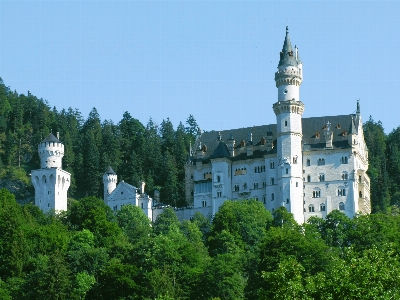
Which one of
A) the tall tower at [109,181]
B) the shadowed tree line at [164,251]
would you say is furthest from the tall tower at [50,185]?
the shadowed tree line at [164,251]

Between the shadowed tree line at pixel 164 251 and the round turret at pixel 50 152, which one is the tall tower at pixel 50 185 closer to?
the round turret at pixel 50 152

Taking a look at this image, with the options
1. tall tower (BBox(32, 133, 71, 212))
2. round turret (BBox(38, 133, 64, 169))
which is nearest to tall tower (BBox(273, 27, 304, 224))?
tall tower (BBox(32, 133, 71, 212))

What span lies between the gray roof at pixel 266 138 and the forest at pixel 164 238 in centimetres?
807

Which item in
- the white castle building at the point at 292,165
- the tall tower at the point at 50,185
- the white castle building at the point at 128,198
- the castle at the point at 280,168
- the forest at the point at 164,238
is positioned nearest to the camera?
the forest at the point at 164,238

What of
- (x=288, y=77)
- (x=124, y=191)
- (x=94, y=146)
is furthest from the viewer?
(x=94, y=146)

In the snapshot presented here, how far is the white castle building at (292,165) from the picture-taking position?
107 m

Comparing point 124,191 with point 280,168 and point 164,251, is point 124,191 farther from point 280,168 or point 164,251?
point 164,251

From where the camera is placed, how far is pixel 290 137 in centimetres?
10788

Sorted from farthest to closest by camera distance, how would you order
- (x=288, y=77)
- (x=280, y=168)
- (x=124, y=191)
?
(x=124, y=191)
(x=288, y=77)
(x=280, y=168)

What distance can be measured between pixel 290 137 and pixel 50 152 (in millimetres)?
26738

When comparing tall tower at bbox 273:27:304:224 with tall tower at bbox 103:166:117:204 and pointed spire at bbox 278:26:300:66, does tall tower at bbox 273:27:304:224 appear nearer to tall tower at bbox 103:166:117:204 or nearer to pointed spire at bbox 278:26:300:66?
pointed spire at bbox 278:26:300:66

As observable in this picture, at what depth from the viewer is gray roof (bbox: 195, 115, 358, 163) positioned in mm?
110000

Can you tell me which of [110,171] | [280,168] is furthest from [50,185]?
[280,168]

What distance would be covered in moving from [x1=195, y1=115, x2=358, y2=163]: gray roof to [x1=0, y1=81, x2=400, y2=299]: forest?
8.07 m
